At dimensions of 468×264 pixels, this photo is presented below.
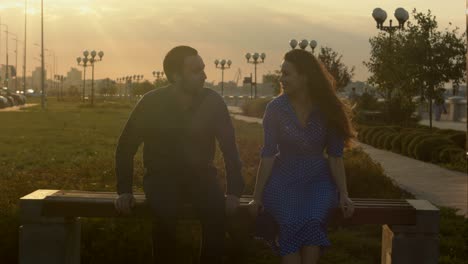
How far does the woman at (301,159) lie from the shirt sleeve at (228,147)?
124 millimetres

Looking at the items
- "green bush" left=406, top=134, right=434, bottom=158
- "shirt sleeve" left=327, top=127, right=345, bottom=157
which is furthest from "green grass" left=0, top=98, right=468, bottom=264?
"green bush" left=406, top=134, right=434, bottom=158

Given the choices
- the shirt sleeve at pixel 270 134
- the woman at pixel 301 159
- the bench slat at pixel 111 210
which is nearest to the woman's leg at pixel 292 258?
the woman at pixel 301 159

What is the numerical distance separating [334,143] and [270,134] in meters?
0.40

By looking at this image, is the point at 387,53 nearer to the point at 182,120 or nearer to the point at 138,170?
the point at 138,170

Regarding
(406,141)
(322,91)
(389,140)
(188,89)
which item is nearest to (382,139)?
(389,140)

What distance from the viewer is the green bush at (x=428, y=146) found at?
1956 cm

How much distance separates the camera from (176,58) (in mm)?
4824

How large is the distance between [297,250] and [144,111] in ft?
3.98

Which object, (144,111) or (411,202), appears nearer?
(144,111)

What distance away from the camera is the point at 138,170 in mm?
12633

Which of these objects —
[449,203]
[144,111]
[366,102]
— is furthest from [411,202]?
[366,102]

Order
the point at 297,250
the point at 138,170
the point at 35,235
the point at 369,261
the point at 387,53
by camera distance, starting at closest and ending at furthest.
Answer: the point at 297,250 < the point at 35,235 < the point at 369,261 < the point at 138,170 < the point at 387,53

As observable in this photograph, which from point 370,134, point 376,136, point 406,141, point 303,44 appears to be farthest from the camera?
point 303,44

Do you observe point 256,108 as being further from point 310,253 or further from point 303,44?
point 310,253
